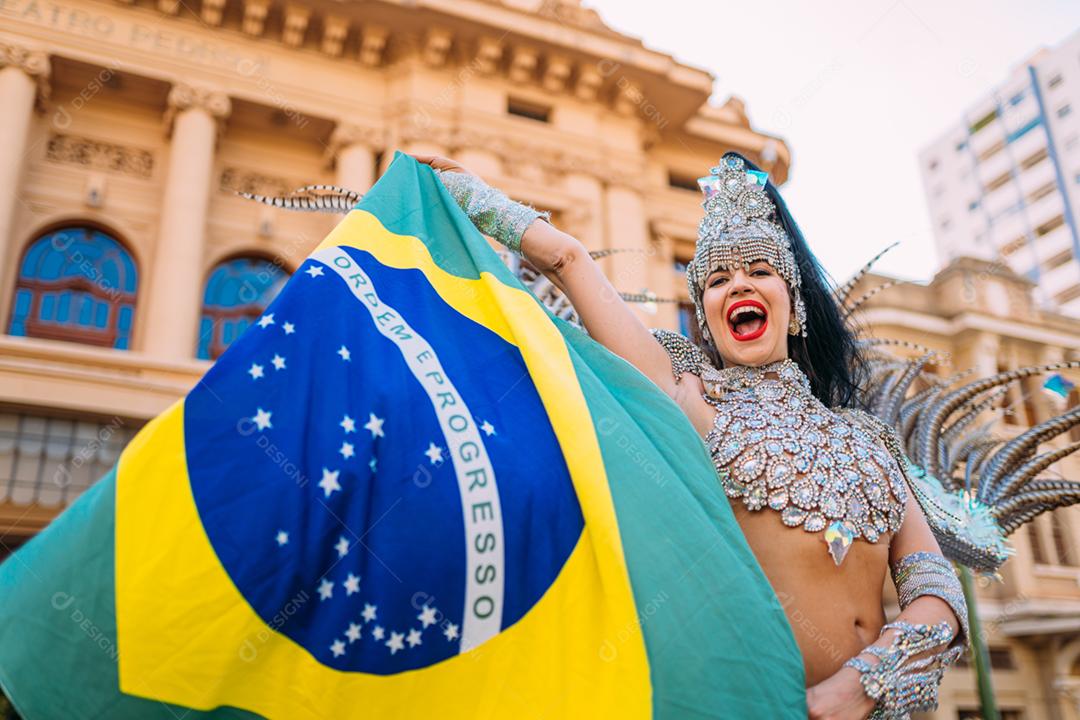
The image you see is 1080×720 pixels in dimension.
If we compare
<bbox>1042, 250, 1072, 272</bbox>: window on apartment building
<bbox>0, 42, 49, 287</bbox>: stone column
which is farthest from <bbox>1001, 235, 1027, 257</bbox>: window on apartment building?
<bbox>0, 42, 49, 287</bbox>: stone column

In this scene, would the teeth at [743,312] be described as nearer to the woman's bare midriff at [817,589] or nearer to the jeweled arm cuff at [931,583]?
the woman's bare midriff at [817,589]

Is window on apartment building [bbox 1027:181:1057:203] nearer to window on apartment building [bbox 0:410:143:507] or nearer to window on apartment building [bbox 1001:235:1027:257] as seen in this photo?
window on apartment building [bbox 1001:235:1027:257]

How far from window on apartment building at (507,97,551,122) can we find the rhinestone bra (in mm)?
13293

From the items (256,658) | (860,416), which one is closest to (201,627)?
(256,658)

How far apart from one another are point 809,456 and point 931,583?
435 millimetres

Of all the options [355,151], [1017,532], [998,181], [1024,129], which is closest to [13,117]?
[355,151]

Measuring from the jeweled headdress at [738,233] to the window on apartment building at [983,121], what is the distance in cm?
5344

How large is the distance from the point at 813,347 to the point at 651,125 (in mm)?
14195

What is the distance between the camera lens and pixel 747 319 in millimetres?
2480

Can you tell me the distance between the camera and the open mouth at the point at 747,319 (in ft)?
7.99

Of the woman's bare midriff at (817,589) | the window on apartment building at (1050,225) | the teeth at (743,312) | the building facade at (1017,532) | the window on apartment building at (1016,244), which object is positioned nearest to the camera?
the woman's bare midriff at (817,589)

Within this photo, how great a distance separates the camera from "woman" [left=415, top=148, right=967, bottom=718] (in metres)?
2.06

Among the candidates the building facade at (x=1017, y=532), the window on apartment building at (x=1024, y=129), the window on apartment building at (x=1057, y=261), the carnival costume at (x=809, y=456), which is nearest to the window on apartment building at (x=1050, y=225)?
the window on apartment building at (x=1057, y=261)

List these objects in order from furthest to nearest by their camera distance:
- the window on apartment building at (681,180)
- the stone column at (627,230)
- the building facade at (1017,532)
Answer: the building facade at (1017,532), the window on apartment building at (681,180), the stone column at (627,230)
